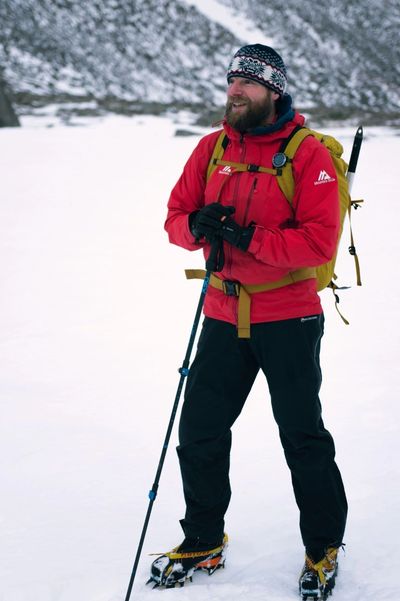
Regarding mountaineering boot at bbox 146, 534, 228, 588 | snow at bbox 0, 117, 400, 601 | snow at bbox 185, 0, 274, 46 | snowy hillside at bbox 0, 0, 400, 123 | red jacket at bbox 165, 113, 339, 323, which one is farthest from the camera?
snow at bbox 185, 0, 274, 46

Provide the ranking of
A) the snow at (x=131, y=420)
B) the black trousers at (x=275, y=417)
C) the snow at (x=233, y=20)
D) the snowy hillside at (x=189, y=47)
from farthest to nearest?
the snow at (x=233, y=20)
the snowy hillside at (x=189, y=47)
the snow at (x=131, y=420)
the black trousers at (x=275, y=417)

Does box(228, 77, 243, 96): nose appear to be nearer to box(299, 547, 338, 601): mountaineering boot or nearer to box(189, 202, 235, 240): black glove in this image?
box(189, 202, 235, 240): black glove

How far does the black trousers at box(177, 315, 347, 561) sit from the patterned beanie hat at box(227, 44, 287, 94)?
1078mm

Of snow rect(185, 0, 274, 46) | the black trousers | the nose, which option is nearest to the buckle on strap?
the black trousers

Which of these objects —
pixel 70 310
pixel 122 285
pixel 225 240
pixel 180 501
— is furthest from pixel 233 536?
pixel 122 285

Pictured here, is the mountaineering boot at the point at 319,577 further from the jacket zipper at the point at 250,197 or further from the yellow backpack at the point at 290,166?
the jacket zipper at the point at 250,197

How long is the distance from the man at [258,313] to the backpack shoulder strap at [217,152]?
33 millimetres

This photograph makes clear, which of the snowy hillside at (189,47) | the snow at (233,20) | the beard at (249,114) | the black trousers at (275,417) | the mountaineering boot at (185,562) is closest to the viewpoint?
the beard at (249,114)

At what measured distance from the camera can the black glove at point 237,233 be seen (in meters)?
2.92

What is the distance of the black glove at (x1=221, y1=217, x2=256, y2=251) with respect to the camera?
2.92 metres

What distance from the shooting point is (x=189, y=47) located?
55.7 metres

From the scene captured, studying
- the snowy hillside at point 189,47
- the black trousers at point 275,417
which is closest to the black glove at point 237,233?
the black trousers at point 275,417

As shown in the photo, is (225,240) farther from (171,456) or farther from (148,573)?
(171,456)

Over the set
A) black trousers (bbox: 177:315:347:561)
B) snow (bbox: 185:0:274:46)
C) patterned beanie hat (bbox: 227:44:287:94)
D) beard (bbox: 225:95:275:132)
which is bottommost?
black trousers (bbox: 177:315:347:561)
